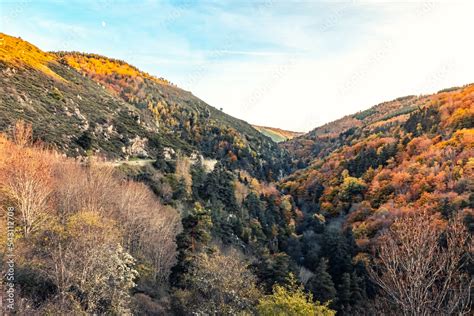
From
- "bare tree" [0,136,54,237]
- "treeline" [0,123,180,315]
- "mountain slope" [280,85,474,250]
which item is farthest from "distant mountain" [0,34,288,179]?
"mountain slope" [280,85,474,250]

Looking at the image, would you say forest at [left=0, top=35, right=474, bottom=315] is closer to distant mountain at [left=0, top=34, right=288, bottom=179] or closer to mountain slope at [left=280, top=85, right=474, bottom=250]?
distant mountain at [left=0, top=34, right=288, bottom=179]

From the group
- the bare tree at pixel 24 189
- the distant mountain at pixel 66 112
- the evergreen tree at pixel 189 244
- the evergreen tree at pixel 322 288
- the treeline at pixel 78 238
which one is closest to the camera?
the treeline at pixel 78 238

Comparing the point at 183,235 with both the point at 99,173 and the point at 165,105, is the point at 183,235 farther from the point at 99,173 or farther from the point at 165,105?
the point at 165,105

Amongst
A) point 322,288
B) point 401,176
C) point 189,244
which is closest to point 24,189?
point 189,244

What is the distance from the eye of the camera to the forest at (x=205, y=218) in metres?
17.0

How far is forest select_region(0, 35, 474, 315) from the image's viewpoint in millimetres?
17031

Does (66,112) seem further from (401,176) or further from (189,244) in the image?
(401,176)

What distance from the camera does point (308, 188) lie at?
125m

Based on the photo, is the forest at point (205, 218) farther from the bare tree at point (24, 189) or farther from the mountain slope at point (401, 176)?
the mountain slope at point (401, 176)

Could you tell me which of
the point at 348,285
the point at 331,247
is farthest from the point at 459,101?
the point at 348,285

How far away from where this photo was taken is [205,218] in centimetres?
3316

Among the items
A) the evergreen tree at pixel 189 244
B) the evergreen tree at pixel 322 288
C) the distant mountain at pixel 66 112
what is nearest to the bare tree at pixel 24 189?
the evergreen tree at pixel 189 244

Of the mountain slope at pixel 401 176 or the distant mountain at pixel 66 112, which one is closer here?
the distant mountain at pixel 66 112

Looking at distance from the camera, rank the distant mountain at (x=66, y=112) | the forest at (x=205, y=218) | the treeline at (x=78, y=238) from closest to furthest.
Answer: the forest at (x=205, y=218)
the treeline at (x=78, y=238)
the distant mountain at (x=66, y=112)
